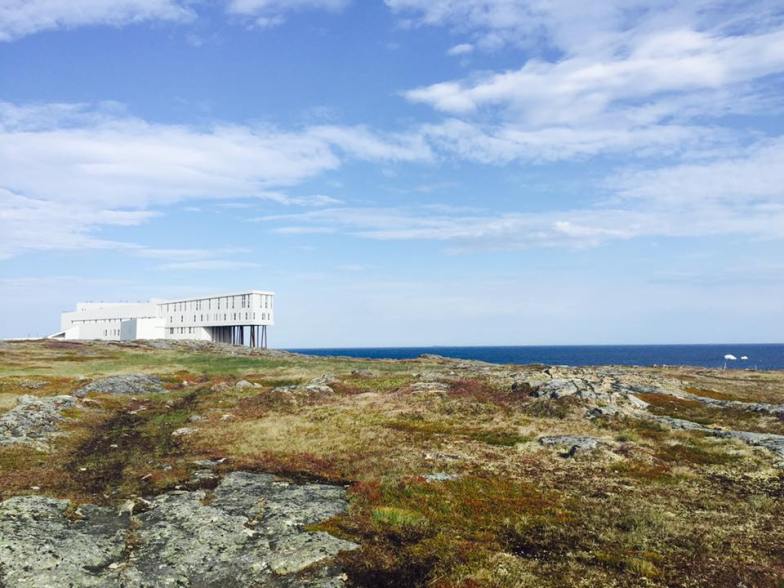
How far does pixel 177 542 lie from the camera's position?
1991cm

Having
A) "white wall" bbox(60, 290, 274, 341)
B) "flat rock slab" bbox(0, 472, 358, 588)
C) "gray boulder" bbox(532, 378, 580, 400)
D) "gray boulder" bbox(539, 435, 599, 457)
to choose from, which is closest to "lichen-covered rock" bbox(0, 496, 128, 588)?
"flat rock slab" bbox(0, 472, 358, 588)

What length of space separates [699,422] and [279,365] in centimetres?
6667

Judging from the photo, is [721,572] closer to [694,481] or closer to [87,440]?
[694,481]

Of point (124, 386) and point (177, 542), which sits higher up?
point (124, 386)

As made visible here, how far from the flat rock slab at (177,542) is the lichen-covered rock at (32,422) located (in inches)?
595

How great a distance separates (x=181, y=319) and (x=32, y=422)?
436 feet

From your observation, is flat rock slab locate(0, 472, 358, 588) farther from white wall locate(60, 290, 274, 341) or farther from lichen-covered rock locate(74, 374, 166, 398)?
white wall locate(60, 290, 274, 341)

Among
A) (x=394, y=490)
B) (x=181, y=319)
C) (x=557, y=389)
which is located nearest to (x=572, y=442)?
(x=394, y=490)

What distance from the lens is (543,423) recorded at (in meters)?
45.2

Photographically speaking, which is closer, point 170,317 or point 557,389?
point 557,389

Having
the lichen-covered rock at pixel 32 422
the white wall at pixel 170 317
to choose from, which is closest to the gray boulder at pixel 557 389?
the lichen-covered rock at pixel 32 422

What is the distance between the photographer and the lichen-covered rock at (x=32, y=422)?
36344 millimetres

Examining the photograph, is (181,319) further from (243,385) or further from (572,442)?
(572,442)

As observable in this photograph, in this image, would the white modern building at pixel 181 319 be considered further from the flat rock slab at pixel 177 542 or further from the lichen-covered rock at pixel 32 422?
the flat rock slab at pixel 177 542
